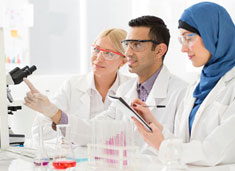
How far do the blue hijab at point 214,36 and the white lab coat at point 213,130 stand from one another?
0.06 meters

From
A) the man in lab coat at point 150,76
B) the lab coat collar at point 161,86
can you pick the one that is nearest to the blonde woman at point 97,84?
the man in lab coat at point 150,76

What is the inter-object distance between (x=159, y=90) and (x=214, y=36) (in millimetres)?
679

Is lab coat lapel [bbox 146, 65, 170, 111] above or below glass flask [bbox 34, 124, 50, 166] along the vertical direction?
above

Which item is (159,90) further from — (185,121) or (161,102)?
(185,121)

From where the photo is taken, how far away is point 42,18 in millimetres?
4973

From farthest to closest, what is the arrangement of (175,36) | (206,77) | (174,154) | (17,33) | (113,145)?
(17,33) → (175,36) → (206,77) → (113,145) → (174,154)

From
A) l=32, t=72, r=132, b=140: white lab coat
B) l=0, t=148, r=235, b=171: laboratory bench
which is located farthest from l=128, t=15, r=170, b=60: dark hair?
l=0, t=148, r=235, b=171: laboratory bench

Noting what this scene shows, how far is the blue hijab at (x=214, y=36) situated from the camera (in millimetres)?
2045

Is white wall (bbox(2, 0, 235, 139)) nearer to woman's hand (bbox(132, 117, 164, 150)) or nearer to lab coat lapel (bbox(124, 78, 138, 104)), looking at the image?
lab coat lapel (bbox(124, 78, 138, 104))

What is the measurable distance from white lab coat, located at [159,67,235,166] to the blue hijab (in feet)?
0.20

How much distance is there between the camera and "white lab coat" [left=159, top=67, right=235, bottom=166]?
1.81 m

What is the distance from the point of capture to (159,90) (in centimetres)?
262

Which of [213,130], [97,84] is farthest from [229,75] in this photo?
[97,84]

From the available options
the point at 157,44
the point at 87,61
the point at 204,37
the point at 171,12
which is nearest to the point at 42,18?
the point at 87,61
